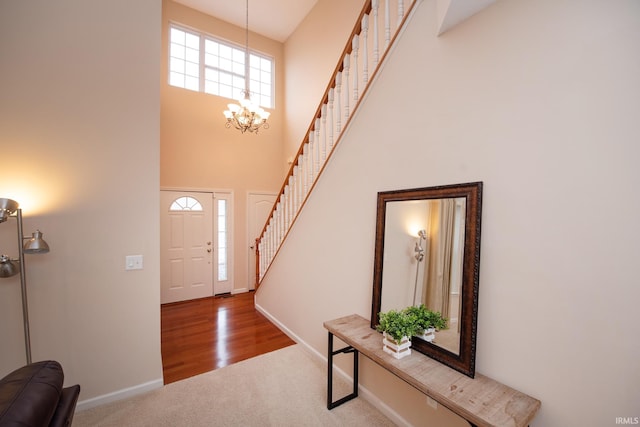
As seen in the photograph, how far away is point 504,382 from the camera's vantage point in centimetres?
147

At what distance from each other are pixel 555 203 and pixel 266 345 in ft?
10.4

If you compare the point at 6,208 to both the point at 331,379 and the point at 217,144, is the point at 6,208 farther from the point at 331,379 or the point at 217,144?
the point at 217,144

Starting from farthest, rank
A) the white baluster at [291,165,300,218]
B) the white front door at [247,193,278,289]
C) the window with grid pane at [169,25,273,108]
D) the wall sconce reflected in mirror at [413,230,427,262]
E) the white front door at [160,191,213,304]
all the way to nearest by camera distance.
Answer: the white front door at [247,193,278,289] < the window with grid pane at [169,25,273,108] < the white front door at [160,191,213,304] < the white baluster at [291,165,300,218] < the wall sconce reflected in mirror at [413,230,427,262]

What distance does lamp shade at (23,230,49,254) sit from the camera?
1.84m

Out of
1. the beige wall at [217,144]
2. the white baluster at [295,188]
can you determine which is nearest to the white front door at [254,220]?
the beige wall at [217,144]

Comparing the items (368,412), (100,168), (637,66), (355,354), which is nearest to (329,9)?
(100,168)

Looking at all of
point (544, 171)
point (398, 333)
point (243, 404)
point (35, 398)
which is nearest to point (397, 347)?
point (398, 333)

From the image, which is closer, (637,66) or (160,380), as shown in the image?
(637,66)

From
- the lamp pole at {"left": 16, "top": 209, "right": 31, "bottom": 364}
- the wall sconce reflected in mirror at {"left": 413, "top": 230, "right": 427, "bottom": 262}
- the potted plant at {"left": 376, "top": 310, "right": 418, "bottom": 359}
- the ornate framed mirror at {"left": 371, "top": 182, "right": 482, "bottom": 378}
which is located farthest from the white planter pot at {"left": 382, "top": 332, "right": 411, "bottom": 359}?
the lamp pole at {"left": 16, "top": 209, "right": 31, "bottom": 364}

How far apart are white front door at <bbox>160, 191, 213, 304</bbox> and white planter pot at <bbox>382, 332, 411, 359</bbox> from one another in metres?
4.42

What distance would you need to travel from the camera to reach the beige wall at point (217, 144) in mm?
4969

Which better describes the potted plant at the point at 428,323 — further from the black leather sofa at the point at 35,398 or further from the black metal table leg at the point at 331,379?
the black leather sofa at the point at 35,398

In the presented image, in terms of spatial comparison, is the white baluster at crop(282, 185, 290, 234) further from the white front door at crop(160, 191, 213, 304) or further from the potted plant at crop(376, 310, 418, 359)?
the potted plant at crop(376, 310, 418, 359)

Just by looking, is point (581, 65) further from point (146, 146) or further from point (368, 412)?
point (146, 146)
